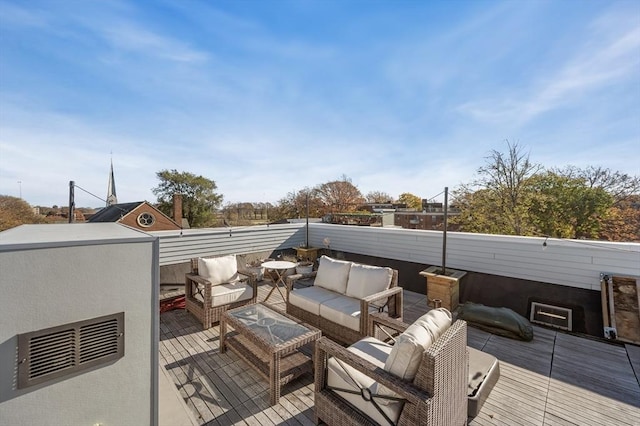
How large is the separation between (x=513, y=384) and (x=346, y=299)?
1.90m

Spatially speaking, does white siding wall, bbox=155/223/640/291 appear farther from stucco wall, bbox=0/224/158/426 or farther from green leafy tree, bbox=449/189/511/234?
green leafy tree, bbox=449/189/511/234

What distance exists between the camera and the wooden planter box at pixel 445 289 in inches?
171

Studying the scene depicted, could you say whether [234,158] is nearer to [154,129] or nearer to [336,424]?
[154,129]

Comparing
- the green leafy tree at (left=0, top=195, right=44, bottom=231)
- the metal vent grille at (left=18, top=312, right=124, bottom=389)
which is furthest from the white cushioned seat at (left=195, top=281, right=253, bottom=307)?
the green leafy tree at (left=0, top=195, right=44, bottom=231)

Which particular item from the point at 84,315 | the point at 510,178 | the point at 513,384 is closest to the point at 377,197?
the point at 510,178

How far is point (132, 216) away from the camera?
49.7ft

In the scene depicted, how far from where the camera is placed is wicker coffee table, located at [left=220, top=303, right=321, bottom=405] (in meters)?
2.30

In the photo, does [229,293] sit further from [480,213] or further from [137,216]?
[137,216]

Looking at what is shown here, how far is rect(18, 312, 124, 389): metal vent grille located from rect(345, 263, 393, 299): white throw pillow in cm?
253

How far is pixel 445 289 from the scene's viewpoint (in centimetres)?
438

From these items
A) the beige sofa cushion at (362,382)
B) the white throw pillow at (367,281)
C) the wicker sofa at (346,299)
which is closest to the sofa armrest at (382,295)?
the wicker sofa at (346,299)

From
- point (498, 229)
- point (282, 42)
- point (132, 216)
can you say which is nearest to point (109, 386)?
point (282, 42)

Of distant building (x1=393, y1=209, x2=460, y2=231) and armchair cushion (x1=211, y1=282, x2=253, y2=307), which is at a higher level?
distant building (x1=393, y1=209, x2=460, y2=231)

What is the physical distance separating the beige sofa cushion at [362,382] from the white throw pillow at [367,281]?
1.02m
